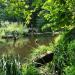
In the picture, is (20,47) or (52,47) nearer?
(52,47)

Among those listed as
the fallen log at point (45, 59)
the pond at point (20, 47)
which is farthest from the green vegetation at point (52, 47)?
the pond at point (20, 47)

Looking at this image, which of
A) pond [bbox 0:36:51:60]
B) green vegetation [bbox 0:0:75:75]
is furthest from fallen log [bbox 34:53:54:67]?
pond [bbox 0:36:51:60]

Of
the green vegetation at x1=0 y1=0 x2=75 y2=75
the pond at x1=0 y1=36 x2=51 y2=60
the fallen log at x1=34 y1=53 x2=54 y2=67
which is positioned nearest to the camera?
the green vegetation at x1=0 y1=0 x2=75 y2=75

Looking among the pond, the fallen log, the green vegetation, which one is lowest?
the pond

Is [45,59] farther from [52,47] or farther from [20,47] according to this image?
[20,47]

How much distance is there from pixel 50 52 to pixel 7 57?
2471 mm

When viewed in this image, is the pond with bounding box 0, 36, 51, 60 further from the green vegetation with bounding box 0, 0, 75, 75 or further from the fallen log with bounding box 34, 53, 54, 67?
the fallen log with bounding box 34, 53, 54, 67

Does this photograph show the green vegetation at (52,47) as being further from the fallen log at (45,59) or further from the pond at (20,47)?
the pond at (20,47)

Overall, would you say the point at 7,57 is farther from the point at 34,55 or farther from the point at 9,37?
the point at 9,37

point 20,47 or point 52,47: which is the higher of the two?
point 52,47

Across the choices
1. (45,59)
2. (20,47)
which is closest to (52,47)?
(45,59)

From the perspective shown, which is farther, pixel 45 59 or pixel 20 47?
pixel 20 47

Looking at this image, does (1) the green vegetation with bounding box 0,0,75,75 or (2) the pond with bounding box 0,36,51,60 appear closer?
(1) the green vegetation with bounding box 0,0,75,75

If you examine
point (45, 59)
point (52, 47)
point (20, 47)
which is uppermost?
point (52, 47)
